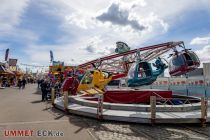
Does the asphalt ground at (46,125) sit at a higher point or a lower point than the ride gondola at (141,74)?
lower

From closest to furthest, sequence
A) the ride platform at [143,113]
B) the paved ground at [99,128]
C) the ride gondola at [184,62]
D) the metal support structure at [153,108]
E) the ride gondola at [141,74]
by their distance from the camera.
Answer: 1. the paved ground at [99,128]
2. the metal support structure at [153,108]
3. the ride platform at [143,113]
4. the ride gondola at [141,74]
5. the ride gondola at [184,62]

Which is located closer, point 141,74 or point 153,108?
point 153,108

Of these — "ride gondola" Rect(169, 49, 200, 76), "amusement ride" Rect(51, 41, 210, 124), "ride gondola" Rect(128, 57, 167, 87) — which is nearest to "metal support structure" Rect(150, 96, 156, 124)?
"amusement ride" Rect(51, 41, 210, 124)

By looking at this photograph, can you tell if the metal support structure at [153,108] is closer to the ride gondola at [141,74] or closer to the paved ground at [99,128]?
the paved ground at [99,128]

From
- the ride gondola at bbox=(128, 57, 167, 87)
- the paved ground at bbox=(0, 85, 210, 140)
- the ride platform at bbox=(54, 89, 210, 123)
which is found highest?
the ride gondola at bbox=(128, 57, 167, 87)

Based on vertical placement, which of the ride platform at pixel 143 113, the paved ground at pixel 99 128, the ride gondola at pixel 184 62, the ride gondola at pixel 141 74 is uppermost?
the ride gondola at pixel 184 62

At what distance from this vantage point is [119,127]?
11.4 m

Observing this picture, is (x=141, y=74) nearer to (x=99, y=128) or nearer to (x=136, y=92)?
(x=136, y=92)

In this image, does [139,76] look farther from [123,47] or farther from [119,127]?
[123,47]

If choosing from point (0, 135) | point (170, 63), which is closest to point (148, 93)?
point (170, 63)

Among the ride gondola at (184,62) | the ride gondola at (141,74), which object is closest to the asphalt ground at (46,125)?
the ride gondola at (141,74)

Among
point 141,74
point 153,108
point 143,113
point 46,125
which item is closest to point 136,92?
point 141,74

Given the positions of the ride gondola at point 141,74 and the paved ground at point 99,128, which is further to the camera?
the ride gondola at point 141,74

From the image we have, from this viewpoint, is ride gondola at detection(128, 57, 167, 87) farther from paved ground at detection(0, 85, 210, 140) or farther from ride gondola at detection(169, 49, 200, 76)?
paved ground at detection(0, 85, 210, 140)
